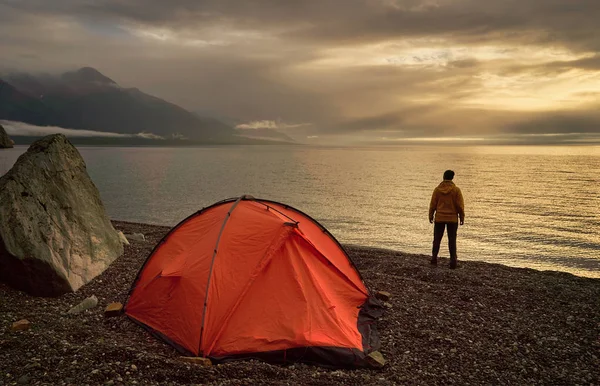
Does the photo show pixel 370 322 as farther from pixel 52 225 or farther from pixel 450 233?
pixel 52 225

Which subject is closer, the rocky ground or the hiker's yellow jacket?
the rocky ground

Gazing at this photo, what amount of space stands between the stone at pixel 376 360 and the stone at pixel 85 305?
6720 mm

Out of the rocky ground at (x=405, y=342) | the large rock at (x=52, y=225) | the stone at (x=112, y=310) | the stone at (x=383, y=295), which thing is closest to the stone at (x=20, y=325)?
the rocky ground at (x=405, y=342)

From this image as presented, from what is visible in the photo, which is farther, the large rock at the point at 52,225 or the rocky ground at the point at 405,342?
the large rock at the point at 52,225

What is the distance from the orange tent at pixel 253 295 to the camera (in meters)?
7.77

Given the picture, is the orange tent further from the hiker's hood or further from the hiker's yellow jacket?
the hiker's hood

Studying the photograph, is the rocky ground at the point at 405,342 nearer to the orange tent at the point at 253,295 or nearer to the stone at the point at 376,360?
the stone at the point at 376,360

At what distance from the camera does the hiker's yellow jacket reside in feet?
47.4

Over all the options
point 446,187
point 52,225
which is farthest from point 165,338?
point 446,187

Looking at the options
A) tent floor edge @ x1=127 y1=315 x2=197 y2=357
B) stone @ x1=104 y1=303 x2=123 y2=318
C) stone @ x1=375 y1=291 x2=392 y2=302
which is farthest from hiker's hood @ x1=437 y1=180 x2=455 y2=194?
stone @ x1=104 y1=303 x2=123 y2=318

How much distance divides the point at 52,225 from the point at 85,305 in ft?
9.00

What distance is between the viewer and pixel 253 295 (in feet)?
27.5

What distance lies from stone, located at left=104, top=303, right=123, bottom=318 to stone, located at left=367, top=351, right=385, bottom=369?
5859 millimetres

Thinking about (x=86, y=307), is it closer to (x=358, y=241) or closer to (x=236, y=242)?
(x=236, y=242)
